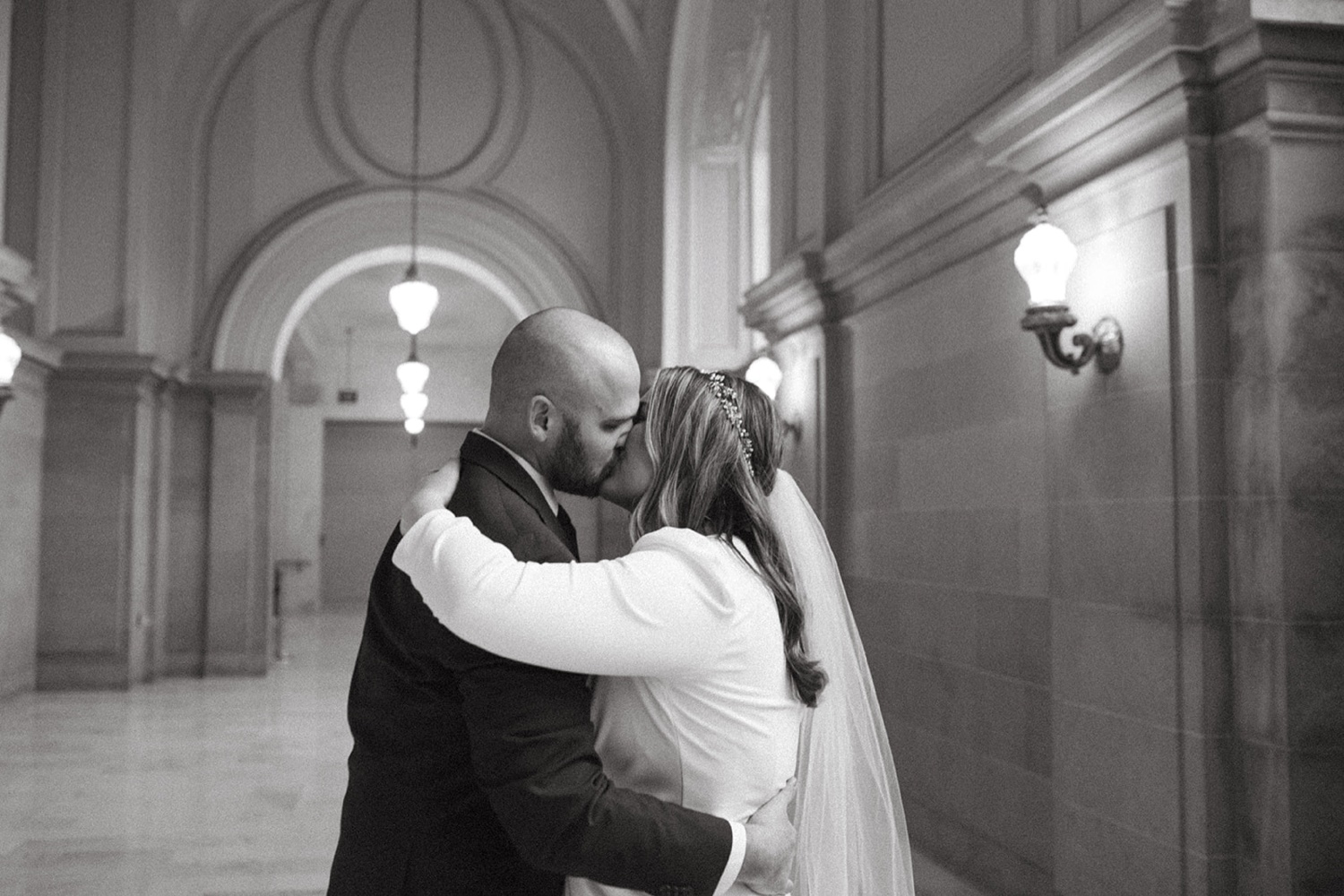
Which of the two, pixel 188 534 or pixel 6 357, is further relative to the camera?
pixel 188 534

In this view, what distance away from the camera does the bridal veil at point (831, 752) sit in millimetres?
2561

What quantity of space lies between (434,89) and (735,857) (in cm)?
1423

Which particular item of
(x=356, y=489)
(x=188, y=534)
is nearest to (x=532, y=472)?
(x=188, y=534)

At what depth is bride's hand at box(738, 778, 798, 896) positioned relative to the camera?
203 centimetres

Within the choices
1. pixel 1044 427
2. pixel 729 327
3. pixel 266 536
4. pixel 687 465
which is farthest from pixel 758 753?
pixel 266 536

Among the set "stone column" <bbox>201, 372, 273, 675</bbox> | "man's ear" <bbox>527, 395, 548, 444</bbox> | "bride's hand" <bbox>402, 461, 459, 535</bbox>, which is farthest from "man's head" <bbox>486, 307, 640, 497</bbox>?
"stone column" <bbox>201, 372, 273, 675</bbox>

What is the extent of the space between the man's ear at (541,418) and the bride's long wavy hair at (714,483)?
164 millimetres

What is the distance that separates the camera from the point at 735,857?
198 centimetres

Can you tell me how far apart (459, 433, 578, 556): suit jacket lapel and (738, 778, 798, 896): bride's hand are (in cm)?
56

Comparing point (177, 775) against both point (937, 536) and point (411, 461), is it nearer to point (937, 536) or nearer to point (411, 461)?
point (937, 536)

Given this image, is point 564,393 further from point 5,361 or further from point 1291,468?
point 5,361

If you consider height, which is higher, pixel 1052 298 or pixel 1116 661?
pixel 1052 298

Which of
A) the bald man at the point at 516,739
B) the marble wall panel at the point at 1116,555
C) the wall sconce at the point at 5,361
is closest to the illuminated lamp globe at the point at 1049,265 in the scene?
the marble wall panel at the point at 1116,555

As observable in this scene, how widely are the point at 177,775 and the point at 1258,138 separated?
7.64m
